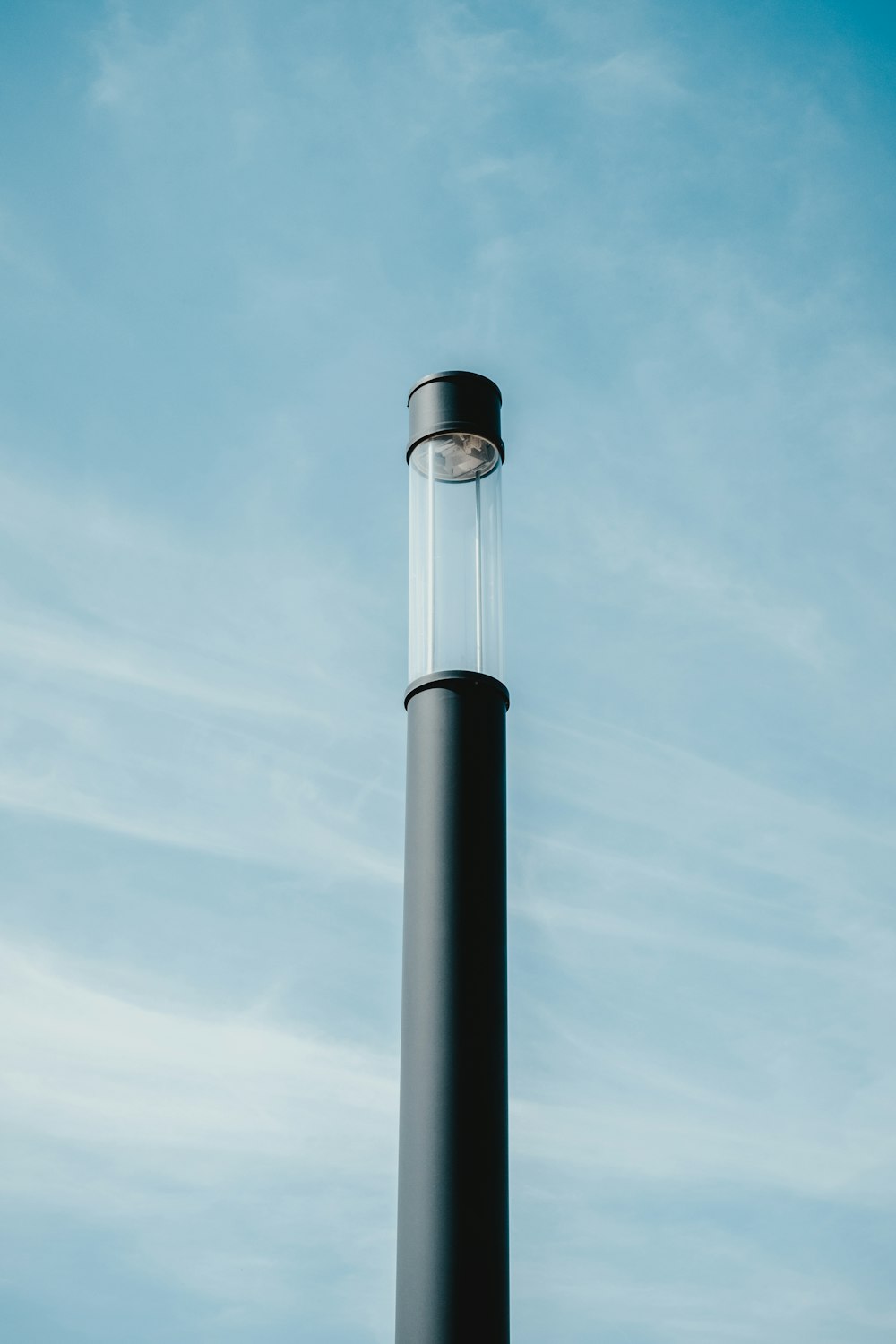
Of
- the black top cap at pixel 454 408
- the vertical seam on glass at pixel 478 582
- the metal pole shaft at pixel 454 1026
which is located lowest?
the metal pole shaft at pixel 454 1026

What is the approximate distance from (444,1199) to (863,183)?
8175 millimetres

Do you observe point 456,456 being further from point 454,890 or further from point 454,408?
point 454,890

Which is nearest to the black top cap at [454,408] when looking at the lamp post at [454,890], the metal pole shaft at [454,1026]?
the lamp post at [454,890]

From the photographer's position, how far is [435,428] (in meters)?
4.43

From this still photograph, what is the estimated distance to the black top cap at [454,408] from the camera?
442 cm

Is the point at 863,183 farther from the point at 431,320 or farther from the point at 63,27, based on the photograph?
the point at 63,27

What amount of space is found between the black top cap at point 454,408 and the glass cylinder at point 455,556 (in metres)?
0.03

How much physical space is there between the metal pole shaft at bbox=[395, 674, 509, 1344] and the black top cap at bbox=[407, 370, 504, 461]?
85 cm

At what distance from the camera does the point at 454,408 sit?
4426 millimetres

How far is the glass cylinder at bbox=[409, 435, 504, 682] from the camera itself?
428 cm

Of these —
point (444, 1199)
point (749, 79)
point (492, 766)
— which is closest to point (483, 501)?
point (492, 766)

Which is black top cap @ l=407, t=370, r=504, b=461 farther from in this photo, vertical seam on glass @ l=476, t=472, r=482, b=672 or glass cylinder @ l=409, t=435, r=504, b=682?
vertical seam on glass @ l=476, t=472, r=482, b=672

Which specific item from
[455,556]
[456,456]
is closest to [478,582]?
[455,556]

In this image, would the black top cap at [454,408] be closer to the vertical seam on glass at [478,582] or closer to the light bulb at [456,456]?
the light bulb at [456,456]
